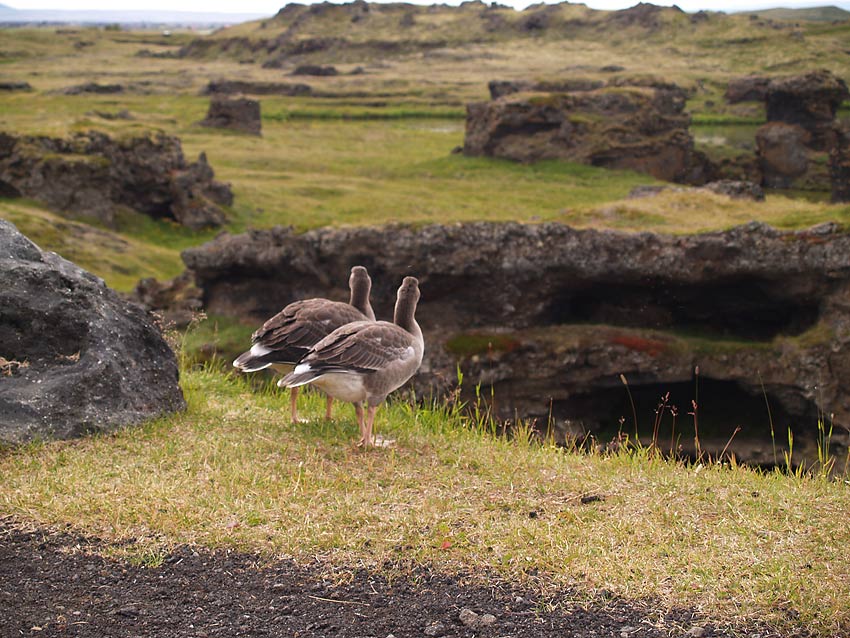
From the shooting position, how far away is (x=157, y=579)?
6.49 meters

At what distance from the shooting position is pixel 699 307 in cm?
2228

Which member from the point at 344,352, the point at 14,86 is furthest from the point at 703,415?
the point at 14,86

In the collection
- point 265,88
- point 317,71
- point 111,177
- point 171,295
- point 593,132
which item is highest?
point 317,71

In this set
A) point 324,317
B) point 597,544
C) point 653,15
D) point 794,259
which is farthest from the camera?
point 653,15

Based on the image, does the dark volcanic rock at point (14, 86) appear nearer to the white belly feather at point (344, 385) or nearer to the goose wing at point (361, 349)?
the goose wing at point (361, 349)

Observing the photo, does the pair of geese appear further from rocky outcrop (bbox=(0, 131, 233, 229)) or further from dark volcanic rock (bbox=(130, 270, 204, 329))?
rocky outcrop (bbox=(0, 131, 233, 229))

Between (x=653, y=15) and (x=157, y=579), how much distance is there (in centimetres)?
10511

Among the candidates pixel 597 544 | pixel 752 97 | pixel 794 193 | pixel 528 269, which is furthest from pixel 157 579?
pixel 752 97

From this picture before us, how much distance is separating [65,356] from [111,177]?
30163mm

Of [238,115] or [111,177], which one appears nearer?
[111,177]

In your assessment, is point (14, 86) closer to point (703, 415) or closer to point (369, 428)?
point (703, 415)

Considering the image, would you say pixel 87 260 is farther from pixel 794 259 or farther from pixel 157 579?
pixel 157 579

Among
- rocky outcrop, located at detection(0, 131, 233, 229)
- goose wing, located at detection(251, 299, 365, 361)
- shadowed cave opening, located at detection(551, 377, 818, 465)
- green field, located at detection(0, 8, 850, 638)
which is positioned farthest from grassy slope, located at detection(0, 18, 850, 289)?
goose wing, located at detection(251, 299, 365, 361)

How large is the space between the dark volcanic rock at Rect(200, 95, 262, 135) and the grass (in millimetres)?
59901
